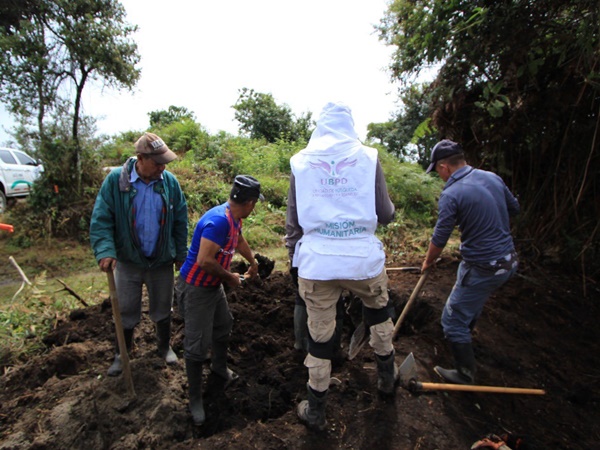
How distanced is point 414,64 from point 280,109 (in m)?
16.4

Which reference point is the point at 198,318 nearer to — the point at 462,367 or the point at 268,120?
the point at 462,367

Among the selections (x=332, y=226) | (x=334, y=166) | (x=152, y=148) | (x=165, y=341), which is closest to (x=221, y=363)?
(x=165, y=341)

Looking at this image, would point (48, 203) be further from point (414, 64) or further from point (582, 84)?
point (582, 84)

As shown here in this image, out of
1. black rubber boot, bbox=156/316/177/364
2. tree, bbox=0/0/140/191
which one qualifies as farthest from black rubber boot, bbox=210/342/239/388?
tree, bbox=0/0/140/191

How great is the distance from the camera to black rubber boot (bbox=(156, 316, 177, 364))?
3471 mm

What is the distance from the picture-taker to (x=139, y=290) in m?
3.27

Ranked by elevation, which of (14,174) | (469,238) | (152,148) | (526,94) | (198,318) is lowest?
(198,318)

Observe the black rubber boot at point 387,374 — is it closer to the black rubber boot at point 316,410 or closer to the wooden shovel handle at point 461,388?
the wooden shovel handle at point 461,388

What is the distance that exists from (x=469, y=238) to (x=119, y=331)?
287 cm

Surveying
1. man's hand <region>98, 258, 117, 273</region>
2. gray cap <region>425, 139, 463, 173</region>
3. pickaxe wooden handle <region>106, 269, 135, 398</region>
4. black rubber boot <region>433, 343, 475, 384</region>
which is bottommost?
black rubber boot <region>433, 343, 475, 384</region>

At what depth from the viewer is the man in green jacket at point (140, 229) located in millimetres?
2996

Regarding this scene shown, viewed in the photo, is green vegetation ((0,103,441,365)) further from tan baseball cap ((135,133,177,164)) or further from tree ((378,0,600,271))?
tan baseball cap ((135,133,177,164))

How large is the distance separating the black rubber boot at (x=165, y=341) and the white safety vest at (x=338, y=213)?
1.70m

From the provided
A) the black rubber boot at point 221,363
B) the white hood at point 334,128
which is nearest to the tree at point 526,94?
the white hood at point 334,128
